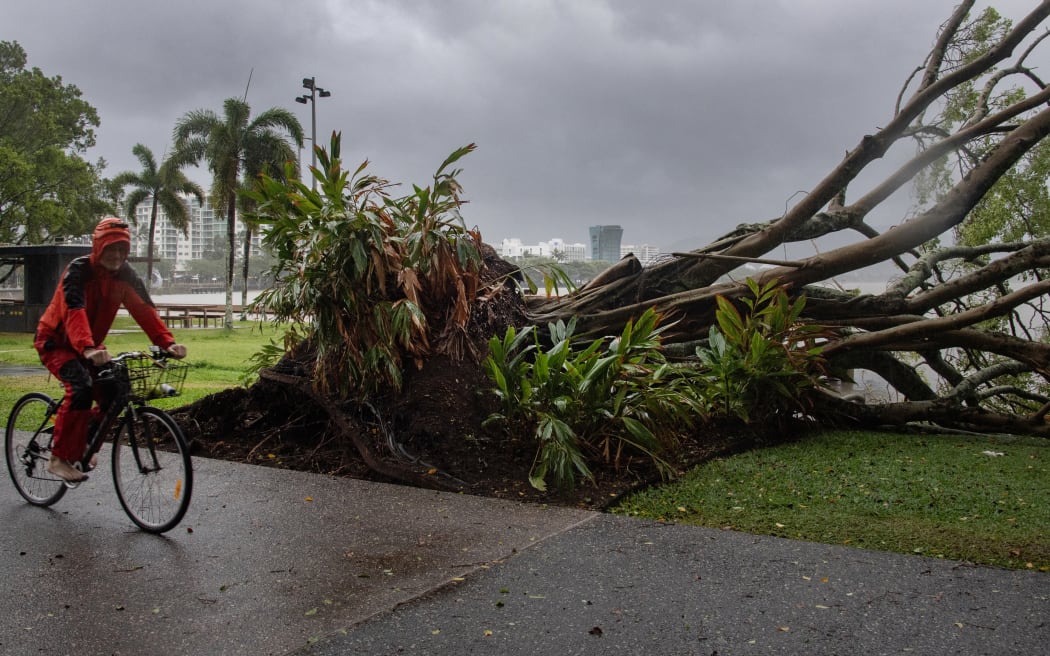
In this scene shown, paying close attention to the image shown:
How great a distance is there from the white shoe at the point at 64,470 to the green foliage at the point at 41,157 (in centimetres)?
3172

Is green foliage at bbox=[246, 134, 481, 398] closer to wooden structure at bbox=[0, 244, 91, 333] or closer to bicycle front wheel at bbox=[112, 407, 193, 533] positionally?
bicycle front wheel at bbox=[112, 407, 193, 533]

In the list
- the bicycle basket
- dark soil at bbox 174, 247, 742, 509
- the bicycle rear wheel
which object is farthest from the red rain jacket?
dark soil at bbox 174, 247, 742, 509

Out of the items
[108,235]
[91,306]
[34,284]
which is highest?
[34,284]

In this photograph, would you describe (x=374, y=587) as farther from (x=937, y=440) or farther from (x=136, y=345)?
(x=136, y=345)

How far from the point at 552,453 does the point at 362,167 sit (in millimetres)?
2924

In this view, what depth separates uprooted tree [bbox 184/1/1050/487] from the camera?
618 cm

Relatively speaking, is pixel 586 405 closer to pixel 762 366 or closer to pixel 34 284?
pixel 762 366

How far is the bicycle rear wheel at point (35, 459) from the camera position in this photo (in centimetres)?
532

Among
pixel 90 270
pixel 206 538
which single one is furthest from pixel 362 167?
pixel 206 538

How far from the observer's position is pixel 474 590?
3.76m

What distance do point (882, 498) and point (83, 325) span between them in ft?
16.0

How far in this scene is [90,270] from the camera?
195 inches

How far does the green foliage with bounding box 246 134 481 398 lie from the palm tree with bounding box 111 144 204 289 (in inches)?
1522

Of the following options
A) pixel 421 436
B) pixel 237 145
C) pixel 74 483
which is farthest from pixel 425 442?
pixel 237 145
